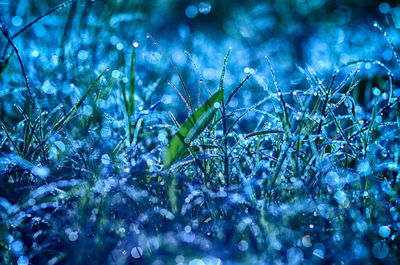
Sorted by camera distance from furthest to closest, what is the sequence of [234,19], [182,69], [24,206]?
[234,19] < [182,69] < [24,206]

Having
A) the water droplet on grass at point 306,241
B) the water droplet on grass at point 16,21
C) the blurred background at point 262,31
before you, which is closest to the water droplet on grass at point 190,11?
the blurred background at point 262,31

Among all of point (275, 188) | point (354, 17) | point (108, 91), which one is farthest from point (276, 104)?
point (354, 17)

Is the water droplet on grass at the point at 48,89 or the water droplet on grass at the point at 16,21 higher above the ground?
the water droplet on grass at the point at 16,21

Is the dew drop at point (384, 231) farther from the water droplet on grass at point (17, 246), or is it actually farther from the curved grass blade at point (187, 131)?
the water droplet on grass at point (17, 246)

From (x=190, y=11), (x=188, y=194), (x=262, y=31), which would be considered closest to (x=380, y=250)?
(x=188, y=194)

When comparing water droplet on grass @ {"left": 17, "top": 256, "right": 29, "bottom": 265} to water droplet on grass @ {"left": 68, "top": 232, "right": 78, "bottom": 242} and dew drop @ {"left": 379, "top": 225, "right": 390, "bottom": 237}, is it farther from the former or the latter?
dew drop @ {"left": 379, "top": 225, "right": 390, "bottom": 237}

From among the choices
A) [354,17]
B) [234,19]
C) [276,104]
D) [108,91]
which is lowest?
[354,17]

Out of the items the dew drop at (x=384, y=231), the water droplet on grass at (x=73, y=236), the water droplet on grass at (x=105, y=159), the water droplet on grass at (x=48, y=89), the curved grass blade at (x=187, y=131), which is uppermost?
the water droplet on grass at (x=48, y=89)

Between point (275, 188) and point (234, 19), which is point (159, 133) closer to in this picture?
point (275, 188)

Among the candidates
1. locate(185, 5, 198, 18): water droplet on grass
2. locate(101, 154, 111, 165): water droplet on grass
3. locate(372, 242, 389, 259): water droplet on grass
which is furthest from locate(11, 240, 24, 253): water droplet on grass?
locate(185, 5, 198, 18): water droplet on grass
